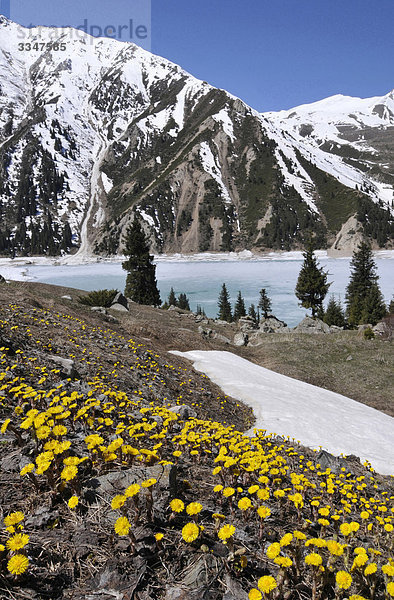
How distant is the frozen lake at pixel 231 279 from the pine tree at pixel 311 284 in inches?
1172

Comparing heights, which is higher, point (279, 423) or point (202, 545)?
point (202, 545)

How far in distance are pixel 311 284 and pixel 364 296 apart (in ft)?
82.2

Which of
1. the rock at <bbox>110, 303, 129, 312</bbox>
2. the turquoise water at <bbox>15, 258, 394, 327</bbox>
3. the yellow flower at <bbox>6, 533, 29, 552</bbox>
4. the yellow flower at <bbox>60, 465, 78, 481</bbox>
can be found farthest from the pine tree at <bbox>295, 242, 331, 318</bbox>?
the yellow flower at <bbox>6, 533, 29, 552</bbox>

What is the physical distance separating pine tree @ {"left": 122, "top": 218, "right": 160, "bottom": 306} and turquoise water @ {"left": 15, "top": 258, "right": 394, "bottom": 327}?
5042cm

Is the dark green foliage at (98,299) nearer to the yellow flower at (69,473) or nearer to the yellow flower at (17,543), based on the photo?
the yellow flower at (69,473)

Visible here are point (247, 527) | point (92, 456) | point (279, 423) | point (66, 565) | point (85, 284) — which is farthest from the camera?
point (85, 284)

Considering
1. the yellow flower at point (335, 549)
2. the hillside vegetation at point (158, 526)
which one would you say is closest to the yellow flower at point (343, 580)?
the hillside vegetation at point (158, 526)

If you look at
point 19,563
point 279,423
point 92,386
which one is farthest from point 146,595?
point 279,423

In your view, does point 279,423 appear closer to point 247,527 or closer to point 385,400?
point 247,527

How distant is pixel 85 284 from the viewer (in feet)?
427

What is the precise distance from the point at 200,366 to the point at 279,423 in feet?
23.9

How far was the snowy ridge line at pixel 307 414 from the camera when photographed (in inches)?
426

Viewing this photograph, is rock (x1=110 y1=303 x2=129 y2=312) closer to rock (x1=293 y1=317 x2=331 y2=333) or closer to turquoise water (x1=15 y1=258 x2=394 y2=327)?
rock (x1=293 y1=317 x2=331 y2=333)

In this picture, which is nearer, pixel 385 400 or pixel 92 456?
pixel 92 456
